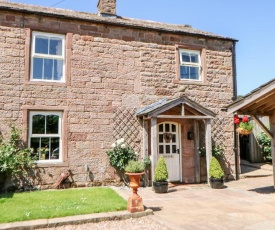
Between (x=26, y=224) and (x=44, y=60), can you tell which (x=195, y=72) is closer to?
(x=44, y=60)

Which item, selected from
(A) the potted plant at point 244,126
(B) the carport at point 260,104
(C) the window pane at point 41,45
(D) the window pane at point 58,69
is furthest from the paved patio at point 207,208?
(C) the window pane at point 41,45

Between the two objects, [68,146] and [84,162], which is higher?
[68,146]

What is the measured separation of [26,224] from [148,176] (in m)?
5.24

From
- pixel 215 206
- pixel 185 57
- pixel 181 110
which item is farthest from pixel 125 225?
pixel 185 57

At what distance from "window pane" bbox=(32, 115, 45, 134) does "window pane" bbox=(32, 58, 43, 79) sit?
1405 mm

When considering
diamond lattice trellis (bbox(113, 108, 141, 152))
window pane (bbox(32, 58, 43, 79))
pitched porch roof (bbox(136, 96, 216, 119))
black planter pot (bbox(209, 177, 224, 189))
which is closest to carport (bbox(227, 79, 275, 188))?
pitched porch roof (bbox(136, 96, 216, 119))

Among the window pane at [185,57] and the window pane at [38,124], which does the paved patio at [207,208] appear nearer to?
the window pane at [38,124]

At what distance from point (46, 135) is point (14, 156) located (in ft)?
3.90

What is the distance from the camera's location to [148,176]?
9344mm

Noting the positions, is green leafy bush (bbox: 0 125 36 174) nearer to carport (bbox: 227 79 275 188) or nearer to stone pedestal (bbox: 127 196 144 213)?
stone pedestal (bbox: 127 196 144 213)

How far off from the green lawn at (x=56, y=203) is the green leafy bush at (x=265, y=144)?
9394 millimetres

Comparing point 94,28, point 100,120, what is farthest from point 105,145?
point 94,28

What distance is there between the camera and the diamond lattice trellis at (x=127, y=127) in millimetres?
9320

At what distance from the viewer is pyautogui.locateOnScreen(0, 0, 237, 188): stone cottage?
8492mm
